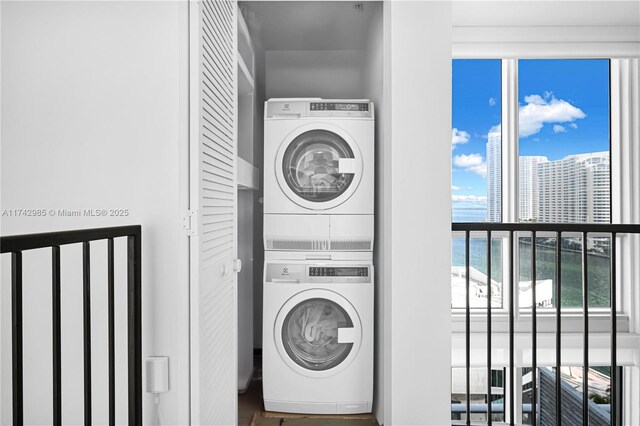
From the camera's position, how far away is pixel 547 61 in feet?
11.0

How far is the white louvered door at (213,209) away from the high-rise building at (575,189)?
2.63 m

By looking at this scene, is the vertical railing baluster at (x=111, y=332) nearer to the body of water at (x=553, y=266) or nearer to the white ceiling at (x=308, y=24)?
the white ceiling at (x=308, y=24)

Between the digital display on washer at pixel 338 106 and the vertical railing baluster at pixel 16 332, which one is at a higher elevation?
the digital display on washer at pixel 338 106

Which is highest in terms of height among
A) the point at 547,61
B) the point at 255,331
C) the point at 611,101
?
the point at 547,61

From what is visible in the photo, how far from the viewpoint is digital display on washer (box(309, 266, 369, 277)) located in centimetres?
235

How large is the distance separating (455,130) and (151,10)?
2.62 meters

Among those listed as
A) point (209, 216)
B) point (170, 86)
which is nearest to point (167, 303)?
point (209, 216)

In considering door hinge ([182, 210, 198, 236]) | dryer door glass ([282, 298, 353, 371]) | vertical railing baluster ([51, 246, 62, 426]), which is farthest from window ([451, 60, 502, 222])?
vertical railing baluster ([51, 246, 62, 426])

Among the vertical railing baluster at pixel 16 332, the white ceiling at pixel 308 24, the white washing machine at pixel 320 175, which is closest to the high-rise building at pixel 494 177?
the white ceiling at pixel 308 24

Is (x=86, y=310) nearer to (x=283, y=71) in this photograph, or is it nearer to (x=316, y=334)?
(x=316, y=334)

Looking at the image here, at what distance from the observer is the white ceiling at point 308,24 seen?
243 centimetres

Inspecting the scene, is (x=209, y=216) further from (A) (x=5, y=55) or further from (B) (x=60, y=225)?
(A) (x=5, y=55)

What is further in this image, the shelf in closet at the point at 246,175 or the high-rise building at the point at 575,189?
the high-rise building at the point at 575,189

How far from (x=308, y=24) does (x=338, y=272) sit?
5.27 feet
